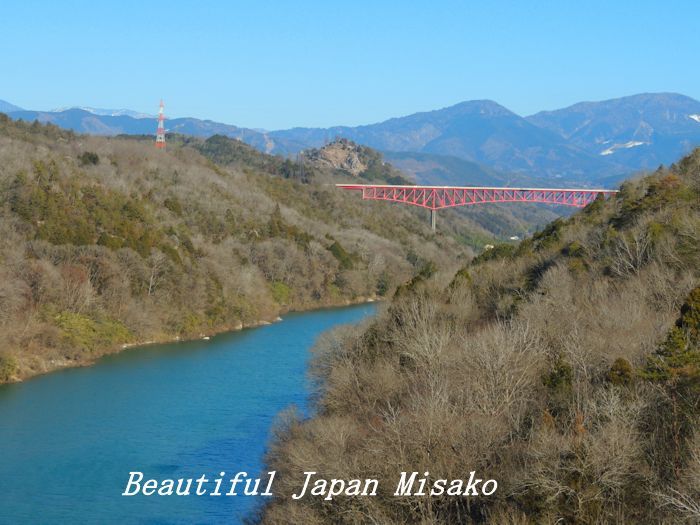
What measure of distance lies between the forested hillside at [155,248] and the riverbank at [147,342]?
0.26 ft

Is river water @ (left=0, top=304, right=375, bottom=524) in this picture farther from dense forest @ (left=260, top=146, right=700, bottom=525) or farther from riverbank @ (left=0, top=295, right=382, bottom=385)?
dense forest @ (left=260, top=146, right=700, bottom=525)

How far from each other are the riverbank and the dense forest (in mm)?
9272

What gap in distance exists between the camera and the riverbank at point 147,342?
79.8 feet

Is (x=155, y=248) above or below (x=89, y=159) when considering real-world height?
below

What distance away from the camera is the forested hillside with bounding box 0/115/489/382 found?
27.5 metres

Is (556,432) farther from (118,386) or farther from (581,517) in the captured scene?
(118,386)

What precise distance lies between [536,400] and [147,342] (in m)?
20.4

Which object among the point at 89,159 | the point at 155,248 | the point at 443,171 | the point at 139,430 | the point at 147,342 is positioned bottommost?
the point at 147,342

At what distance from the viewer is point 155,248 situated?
33.8 meters

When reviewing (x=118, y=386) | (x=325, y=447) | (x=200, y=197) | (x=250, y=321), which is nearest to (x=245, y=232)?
(x=200, y=197)

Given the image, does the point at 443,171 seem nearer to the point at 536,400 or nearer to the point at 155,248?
the point at 155,248

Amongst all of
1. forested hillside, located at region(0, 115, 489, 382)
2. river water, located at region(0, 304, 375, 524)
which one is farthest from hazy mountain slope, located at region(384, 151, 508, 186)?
river water, located at region(0, 304, 375, 524)

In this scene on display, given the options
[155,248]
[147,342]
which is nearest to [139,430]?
[147,342]

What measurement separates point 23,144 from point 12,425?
78.1 ft
